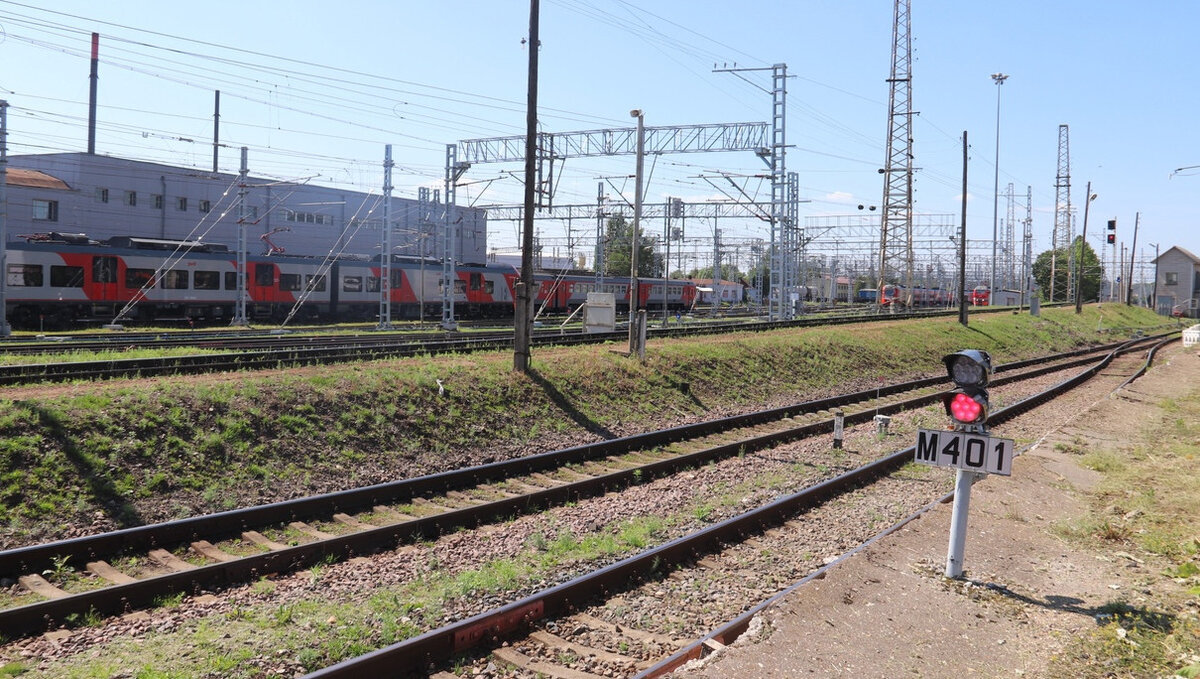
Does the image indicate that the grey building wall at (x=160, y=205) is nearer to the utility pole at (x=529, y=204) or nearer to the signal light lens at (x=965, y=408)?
the utility pole at (x=529, y=204)

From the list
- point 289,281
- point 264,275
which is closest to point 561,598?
point 264,275

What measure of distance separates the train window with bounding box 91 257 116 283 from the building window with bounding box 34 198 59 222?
20.0 m

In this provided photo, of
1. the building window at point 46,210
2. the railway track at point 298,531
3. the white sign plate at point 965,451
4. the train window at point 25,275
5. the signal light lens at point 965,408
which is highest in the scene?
the building window at point 46,210

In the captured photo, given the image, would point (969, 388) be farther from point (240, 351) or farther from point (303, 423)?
point (240, 351)

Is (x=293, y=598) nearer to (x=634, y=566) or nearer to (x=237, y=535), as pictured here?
(x=237, y=535)

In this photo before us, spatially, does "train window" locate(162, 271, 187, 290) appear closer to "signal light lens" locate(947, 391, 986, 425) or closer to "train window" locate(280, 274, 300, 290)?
"train window" locate(280, 274, 300, 290)

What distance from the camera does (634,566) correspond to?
7246mm

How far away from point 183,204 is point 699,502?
51507mm

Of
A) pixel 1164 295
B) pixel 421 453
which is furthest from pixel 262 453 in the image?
pixel 1164 295

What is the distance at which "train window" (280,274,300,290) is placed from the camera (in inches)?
1409

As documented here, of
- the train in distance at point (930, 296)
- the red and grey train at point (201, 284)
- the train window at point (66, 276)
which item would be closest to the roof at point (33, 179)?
the red and grey train at point (201, 284)

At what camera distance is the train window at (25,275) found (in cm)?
2764

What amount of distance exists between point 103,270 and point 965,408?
1242 inches

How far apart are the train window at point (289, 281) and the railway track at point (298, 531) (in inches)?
1051
